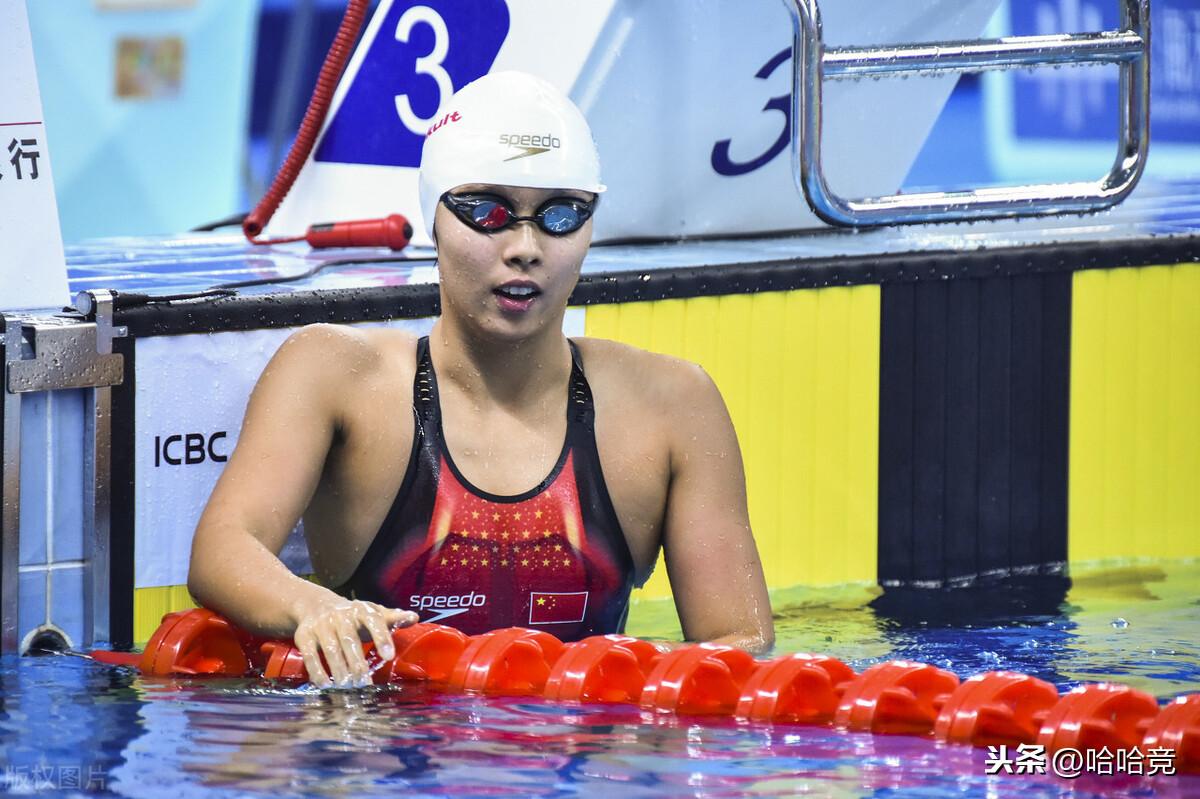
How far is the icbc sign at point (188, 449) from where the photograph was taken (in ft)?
10.5

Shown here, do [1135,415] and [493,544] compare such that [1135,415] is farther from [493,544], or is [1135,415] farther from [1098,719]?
[1098,719]

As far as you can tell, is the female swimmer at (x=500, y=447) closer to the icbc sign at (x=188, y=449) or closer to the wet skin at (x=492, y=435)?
the wet skin at (x=492, y=435)

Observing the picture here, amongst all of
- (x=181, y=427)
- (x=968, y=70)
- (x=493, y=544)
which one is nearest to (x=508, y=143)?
(x=493, y=544)

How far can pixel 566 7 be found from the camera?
162 inches

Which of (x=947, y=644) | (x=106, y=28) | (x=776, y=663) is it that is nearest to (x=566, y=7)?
(x=947, y=644)

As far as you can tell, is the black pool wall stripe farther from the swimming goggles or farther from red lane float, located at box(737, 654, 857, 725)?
red lane float, located at box(737, 654, 857, 725)

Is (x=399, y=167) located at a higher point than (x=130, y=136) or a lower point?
lower

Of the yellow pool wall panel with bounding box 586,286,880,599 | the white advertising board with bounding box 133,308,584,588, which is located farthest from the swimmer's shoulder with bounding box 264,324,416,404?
the yellow pool wall panel with bounding box 586,286,880,599

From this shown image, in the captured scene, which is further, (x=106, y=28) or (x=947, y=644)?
(x=106, y=28)

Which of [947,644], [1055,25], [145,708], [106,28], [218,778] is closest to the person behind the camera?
[218,778]

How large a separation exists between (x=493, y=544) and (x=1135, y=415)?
1.83 metres

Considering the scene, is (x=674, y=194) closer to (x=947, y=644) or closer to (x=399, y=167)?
(x=399, y=167)

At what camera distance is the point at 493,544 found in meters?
3.08

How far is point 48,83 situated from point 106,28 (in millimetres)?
404
